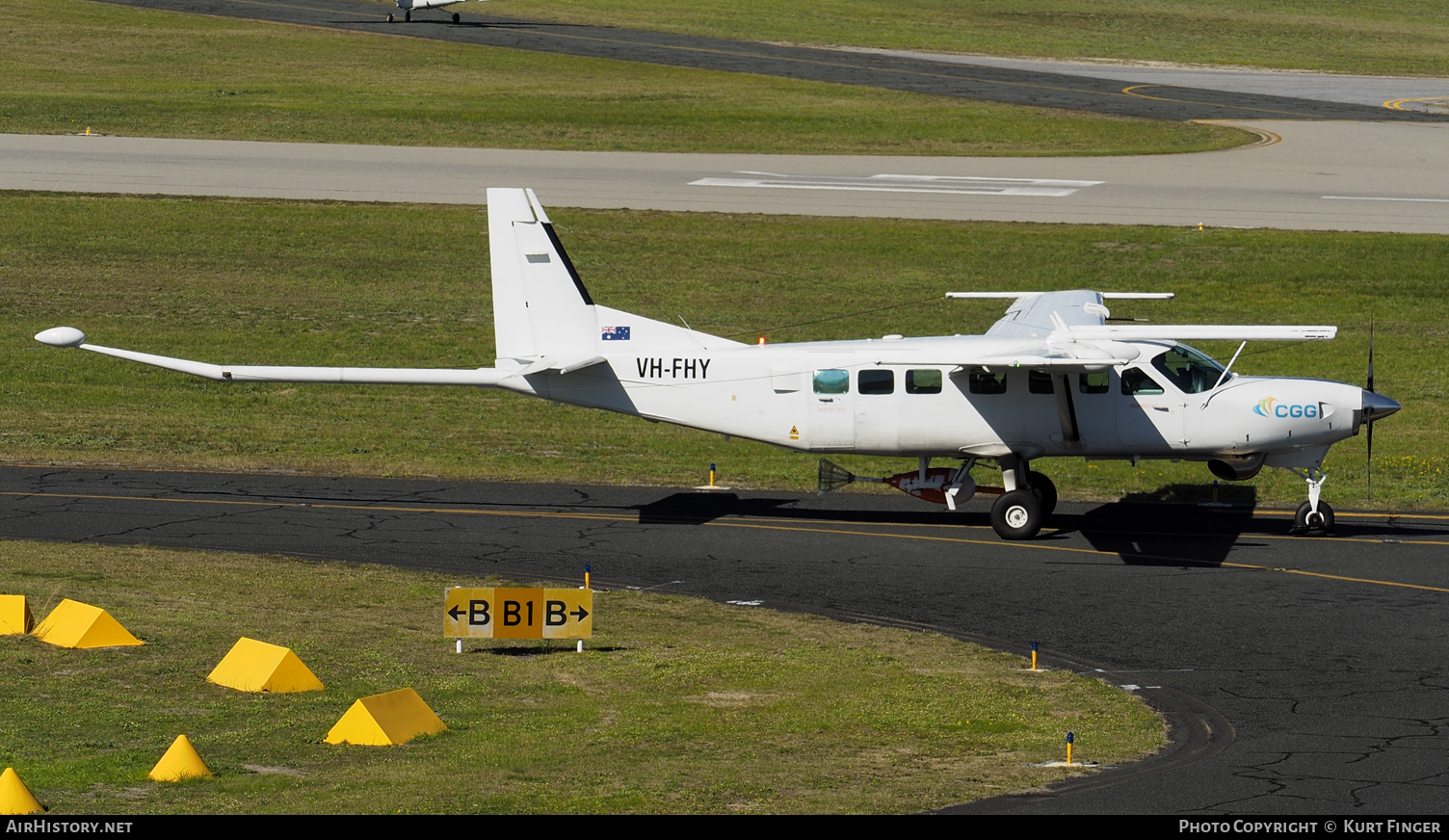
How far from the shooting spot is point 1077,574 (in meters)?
23.1

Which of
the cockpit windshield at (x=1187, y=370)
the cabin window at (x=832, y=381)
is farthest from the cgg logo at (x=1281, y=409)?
the cabin window at (x=832, y=381)

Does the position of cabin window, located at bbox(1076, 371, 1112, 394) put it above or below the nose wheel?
above

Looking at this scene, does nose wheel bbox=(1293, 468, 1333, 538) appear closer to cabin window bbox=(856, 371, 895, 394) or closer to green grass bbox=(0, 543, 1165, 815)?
cabin window bbox=(856, 371, 895, 394)

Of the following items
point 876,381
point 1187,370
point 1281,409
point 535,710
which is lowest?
point 535,710

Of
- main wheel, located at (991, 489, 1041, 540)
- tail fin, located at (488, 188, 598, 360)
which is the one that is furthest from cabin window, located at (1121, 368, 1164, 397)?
tail fin, located at (488, 188, 598, 360)

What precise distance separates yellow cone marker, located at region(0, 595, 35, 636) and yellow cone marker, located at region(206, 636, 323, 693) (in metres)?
2.94

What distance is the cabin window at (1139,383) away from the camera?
24.9 m

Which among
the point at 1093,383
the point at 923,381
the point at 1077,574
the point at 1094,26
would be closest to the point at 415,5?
the point at 1094,26

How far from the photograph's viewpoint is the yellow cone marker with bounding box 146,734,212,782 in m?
13.5

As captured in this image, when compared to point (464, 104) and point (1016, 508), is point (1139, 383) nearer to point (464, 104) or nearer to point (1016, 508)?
point (1016, 508)

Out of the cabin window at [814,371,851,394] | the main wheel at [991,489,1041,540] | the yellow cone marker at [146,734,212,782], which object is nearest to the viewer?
the yellow cone marker at [146,734,212,782]

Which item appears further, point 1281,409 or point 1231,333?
point 1281,409

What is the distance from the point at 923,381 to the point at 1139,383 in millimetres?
3381

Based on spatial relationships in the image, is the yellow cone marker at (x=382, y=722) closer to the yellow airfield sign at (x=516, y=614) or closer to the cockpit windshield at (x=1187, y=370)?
the yellow airfield sign at (x=516, y=614)
